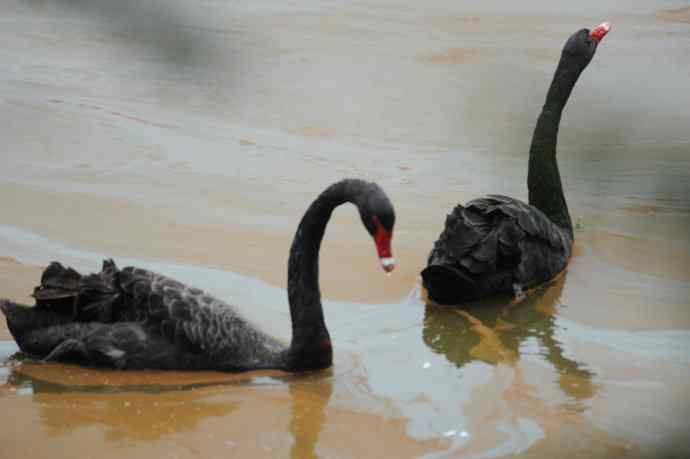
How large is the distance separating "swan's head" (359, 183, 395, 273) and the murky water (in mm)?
593

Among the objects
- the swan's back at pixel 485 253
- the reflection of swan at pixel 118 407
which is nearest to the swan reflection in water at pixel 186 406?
the reflection of swan at pixel 118 407

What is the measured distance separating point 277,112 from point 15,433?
6.07 metres

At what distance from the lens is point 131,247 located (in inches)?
231

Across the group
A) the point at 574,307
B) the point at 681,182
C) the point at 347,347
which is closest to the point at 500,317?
the point at 574,307

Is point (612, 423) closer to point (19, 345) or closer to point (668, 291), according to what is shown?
point (668, 291)

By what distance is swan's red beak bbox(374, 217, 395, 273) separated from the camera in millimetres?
3689

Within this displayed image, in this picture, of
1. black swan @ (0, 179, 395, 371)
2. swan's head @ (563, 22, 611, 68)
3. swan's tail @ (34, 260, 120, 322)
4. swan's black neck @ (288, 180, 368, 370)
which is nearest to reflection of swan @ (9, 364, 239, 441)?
black swan @ (0, 179, 395, 371)

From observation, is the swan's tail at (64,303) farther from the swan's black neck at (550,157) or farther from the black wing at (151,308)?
the swan's black neck at (550,157)

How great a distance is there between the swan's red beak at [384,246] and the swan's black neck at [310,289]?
35 centimetres

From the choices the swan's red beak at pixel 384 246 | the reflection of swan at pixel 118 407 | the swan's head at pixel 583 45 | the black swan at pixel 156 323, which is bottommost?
the reflection of swan at pixel 118 407

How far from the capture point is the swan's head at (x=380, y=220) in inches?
147

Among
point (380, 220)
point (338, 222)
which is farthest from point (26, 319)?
point (338, 222)

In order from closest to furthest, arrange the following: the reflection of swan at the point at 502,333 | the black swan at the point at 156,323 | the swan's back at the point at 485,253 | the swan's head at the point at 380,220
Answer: the swan's head at the point at 380,220, the black swan at the point at 156,323, the reflection of swan at the point at 502,333, the swan's back at the point at 485,253

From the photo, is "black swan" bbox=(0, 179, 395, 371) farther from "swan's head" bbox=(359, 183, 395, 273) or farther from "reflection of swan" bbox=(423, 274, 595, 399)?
"reflection of swan" bbox=(423, 274, 595, 399)
